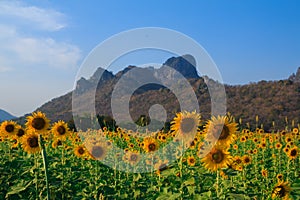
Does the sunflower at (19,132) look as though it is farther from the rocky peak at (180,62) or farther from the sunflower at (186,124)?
the rocky peak at (180,62)

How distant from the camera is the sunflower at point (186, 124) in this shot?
17.1 ft

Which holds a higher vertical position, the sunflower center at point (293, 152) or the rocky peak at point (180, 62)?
the rocky peak at point (180, 62)

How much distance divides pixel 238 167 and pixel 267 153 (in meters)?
4.16

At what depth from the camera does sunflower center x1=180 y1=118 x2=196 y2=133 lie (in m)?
5.20

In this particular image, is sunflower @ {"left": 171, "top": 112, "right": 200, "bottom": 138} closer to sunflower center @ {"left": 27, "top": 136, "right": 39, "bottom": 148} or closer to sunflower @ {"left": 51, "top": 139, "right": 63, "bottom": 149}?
sunflower center @ {"left": 27, "top": 136, "right": 39, "bottom": 148}

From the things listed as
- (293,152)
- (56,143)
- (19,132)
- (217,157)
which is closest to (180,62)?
(56,143)

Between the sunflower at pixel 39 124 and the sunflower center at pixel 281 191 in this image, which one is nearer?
the sunflower center at pixel 281 191

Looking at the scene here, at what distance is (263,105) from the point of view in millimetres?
36531

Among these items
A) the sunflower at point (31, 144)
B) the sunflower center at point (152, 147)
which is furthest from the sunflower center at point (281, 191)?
the sunflower at point (31, 144)

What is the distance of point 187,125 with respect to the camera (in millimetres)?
5219

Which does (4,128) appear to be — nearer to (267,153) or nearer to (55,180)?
(55,180)

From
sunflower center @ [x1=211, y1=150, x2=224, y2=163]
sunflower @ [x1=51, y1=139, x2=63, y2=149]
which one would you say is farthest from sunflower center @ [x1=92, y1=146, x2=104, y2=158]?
sunflower center @ [x1=211, y1=150, x2=224, y2=163]

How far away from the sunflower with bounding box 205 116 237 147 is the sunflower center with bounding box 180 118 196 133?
0.62 m

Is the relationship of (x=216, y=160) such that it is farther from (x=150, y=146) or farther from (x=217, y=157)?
(x=150, y=146)
